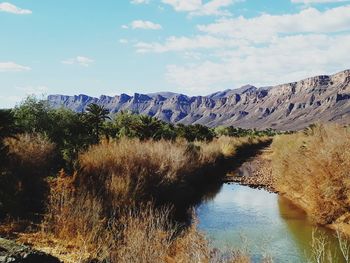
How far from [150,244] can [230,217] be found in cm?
1510

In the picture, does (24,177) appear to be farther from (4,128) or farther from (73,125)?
(73,125)

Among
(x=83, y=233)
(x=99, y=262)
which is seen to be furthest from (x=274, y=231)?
(x=99, y=262)

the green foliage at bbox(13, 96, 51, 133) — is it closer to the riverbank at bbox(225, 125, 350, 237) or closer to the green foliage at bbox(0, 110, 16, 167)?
the green foliage at bbox(0, 110, 16, 167)

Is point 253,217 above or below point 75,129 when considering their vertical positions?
below

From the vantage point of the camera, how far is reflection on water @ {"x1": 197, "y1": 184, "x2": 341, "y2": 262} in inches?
757

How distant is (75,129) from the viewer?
125 ft

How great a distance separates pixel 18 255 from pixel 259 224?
745 inches

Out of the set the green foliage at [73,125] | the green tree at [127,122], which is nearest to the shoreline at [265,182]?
the green foliage at [73,125]

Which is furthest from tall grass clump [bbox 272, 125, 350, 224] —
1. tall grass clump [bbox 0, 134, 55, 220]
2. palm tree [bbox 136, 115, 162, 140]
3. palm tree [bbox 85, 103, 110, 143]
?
palm tree [bbox 85, 103, 110, 143]

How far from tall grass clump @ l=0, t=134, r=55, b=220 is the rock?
9324mm

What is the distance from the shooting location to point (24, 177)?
749 inches

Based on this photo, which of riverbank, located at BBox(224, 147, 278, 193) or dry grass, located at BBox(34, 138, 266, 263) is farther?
riverbank, located at BBox(224, 147, 278, 193)

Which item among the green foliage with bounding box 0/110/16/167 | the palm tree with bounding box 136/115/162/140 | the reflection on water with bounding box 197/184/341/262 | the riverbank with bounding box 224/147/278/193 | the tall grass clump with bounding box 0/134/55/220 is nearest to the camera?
the tall grass clump with bounding box 0/134/55/220

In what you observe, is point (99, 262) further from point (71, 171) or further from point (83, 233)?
point (71, 171)
